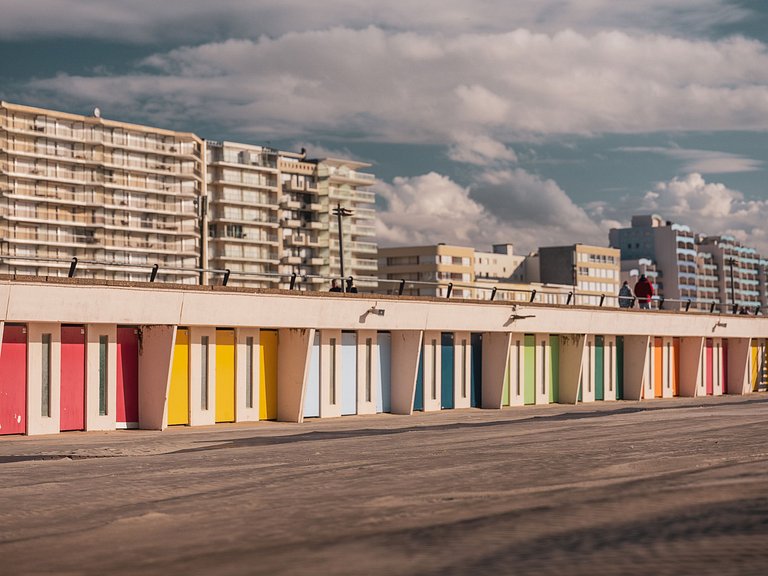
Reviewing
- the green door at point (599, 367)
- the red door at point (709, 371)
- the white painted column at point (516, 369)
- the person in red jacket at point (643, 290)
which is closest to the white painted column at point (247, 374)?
the white painted column at point (516, 369)

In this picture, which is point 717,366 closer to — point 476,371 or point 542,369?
point 542,369

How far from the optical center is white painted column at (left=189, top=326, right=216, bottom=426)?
103ft

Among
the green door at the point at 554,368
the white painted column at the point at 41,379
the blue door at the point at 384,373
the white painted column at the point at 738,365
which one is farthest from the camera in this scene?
the white painted column at the point at 738,365

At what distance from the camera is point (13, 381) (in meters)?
27.8

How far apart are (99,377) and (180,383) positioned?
2.49 metres

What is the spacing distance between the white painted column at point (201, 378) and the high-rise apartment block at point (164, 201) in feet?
324

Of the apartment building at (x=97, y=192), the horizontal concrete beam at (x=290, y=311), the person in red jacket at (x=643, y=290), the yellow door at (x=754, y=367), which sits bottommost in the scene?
the yellow door at (x=754, y=367)

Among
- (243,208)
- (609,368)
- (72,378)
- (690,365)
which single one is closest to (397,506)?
(72,378)

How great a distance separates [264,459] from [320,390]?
14564mm

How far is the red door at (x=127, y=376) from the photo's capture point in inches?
1188

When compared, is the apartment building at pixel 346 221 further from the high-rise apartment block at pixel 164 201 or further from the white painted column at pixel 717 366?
the white painted column at pixel 717 366

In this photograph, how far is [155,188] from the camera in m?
154

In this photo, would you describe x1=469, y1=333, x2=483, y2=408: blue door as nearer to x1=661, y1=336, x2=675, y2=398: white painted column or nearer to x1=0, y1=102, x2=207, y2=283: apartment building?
x1=661, y1=336, x2=675, y2=398: white painted column

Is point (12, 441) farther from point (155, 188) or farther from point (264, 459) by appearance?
point (155, 188)
